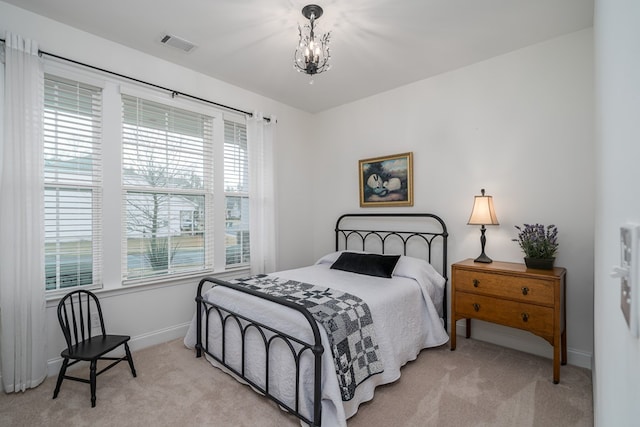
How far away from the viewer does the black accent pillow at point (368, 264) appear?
3049 mm

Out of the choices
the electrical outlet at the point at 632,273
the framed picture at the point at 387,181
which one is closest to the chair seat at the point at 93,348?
the electrical outlet at the point at 632,273

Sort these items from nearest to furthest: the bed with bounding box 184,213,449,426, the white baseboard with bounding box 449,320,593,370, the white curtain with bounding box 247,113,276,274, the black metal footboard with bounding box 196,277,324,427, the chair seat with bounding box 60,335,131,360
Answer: the black metal footboard with bounding box 196,277,324,427 < the bed with bounding box 184,213,449,426 < the chair seat with bounding box 60,335,131,360 < the white baseboard with bounding box 449,320,593,370 < the white curtain with bounding box 247,113,276,274

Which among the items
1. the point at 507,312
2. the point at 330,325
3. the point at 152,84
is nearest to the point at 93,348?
the point at 330,325

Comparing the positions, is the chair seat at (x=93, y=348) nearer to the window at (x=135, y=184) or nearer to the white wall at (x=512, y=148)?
the window at (x=135, y=184)

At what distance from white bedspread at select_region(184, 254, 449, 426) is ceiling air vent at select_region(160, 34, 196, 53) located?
2.21 metres

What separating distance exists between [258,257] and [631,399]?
348 cm

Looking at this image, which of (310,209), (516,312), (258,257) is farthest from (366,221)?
(516,312)

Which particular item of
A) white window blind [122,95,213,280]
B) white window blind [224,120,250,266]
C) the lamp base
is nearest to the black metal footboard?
white window blind [122,95,213,280]

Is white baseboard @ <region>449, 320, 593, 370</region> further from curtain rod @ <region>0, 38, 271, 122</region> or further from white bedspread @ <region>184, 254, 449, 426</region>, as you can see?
curtain rod @ <region>0, 38, 271, 122</region>

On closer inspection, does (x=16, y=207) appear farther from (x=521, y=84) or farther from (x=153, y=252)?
(x=521, y=84)

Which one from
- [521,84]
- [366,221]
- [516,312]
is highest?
[521,84]

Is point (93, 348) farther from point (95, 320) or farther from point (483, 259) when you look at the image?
point (483, 259)

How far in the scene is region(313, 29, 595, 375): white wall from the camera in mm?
2584

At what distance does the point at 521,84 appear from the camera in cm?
287
